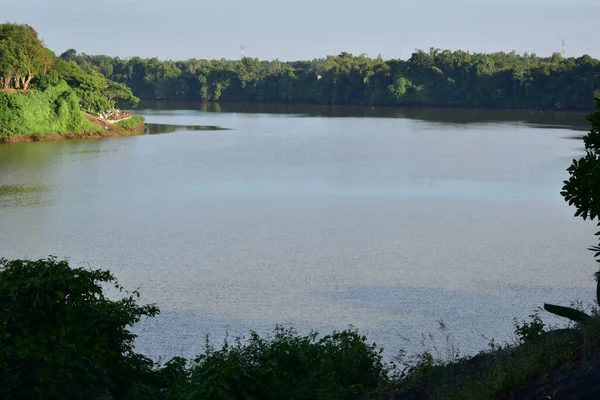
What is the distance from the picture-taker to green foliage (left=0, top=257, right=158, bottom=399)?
7.38 meters

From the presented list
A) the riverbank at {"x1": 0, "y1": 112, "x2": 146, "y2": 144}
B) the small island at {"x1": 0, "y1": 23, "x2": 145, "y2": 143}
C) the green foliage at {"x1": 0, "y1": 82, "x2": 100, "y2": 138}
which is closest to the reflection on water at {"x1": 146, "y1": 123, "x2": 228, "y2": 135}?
the riverbank at {"x1": 0, "y1": 112, "x2": 146, "y2": 144}

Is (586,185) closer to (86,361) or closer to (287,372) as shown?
(287,372)

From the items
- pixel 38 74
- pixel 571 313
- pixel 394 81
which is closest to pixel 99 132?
pixel 38 74

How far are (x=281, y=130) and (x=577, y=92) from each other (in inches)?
1755

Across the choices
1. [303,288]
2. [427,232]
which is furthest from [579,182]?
[427,232]

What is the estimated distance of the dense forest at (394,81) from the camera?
327ft

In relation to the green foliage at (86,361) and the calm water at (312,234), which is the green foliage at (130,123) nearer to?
the calm water at (312,234)

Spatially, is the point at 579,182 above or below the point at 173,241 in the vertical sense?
Answer: above

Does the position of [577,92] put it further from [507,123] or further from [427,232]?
[427,232]

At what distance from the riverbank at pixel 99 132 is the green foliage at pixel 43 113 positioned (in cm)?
29

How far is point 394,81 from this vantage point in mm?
120125

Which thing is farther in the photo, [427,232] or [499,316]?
[427,232]

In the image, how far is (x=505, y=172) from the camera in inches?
1500

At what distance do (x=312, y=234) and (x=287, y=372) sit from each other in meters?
14.0
